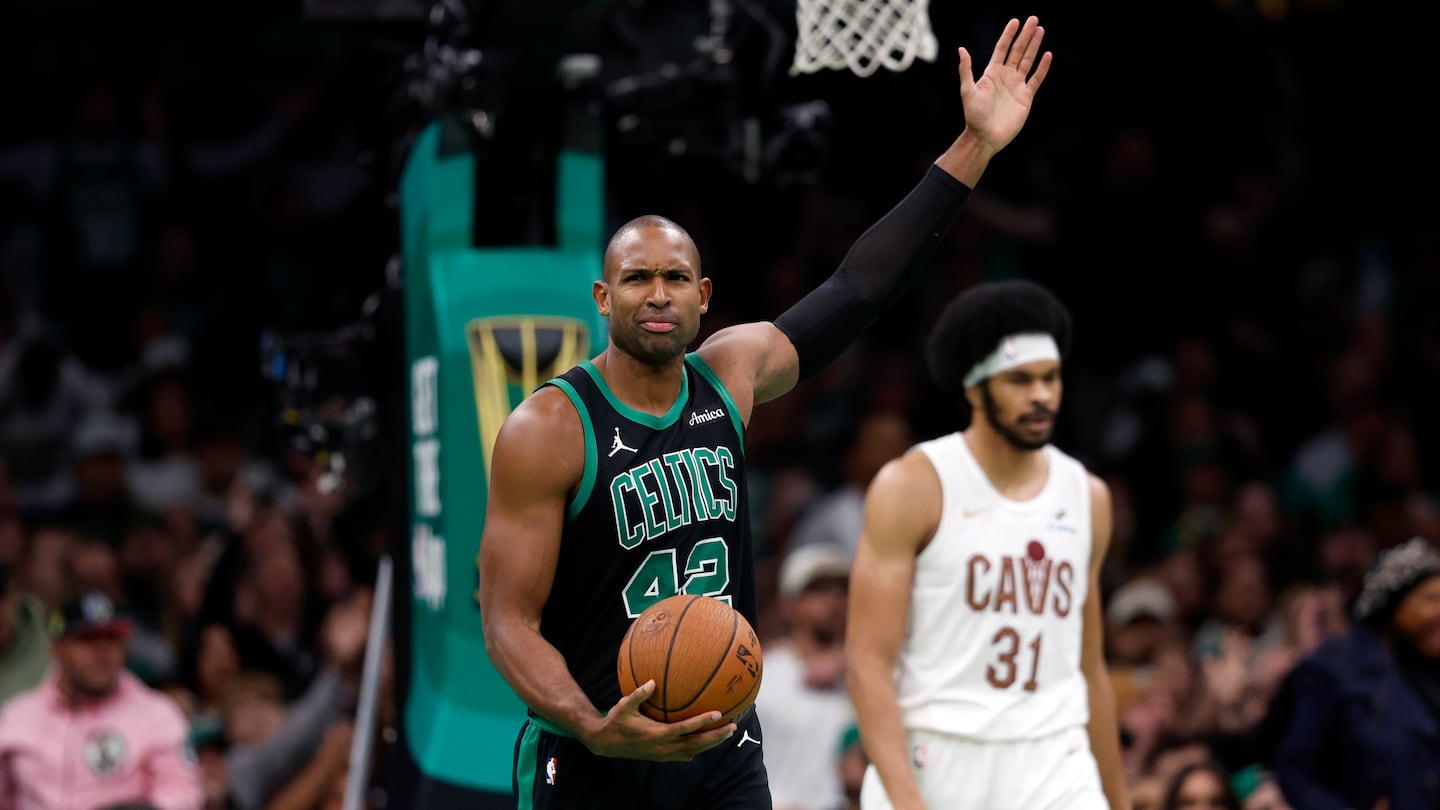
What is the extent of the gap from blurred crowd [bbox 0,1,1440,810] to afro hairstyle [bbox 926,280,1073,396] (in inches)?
130

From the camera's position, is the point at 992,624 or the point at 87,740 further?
the point at 87,740

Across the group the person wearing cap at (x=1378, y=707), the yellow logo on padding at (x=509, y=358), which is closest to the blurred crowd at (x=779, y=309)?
the person wearing cap at (x=1378, y=707)

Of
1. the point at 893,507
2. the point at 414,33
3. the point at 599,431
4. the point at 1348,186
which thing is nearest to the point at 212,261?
the point at 414,33

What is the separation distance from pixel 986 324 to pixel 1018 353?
143 mm

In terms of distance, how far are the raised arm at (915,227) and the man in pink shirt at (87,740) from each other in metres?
4.87

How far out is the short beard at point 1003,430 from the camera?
6473mm

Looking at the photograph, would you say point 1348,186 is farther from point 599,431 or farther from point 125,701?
point 599,431

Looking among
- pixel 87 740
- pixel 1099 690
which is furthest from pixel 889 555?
pixel 87 740

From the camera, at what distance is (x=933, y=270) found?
13609 millimetres

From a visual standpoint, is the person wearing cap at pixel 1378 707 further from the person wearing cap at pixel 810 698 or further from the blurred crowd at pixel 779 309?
the person wearing cap at pixel 810 698

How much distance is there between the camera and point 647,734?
4418 millimetres

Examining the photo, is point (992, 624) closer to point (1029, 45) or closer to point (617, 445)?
point (1029, 45)

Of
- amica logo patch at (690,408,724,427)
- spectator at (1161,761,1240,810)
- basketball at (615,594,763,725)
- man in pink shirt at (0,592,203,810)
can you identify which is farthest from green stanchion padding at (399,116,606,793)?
basketball at (615,594,763,725)

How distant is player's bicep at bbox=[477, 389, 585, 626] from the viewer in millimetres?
4684
